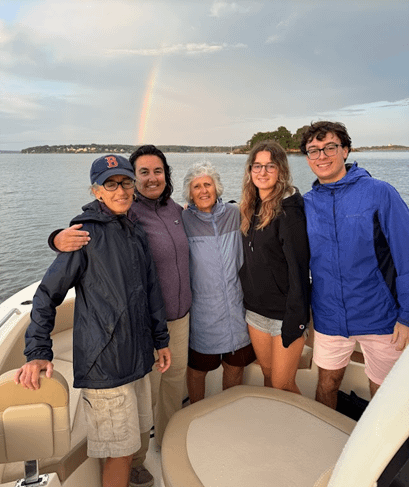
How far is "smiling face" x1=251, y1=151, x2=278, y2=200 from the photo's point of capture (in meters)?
2.06

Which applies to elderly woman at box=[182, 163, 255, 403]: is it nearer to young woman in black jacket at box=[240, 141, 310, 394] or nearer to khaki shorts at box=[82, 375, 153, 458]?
young woman in black jacket at box=[240, 141, 310, 394]

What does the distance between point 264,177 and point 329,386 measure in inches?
49.3

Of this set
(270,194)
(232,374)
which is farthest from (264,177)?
(232,374)

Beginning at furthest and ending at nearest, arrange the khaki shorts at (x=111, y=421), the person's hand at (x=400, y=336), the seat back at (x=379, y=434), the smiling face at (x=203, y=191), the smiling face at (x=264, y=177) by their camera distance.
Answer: the smiling face at (x=203, y=191) → the smiling face at (x=264, y=177) → the person's hand at (x=400, y=336) → the khaki shorts at (x=111, y=421) → the seat back at (x=379, y=434)

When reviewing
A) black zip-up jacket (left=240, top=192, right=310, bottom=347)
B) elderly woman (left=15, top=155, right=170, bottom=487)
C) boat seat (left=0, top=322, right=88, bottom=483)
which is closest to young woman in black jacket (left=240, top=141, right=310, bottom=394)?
black zip-up jacket (left=240, top=192, right=310, bottom=347)

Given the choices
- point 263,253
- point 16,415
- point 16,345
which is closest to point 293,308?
point 263,253

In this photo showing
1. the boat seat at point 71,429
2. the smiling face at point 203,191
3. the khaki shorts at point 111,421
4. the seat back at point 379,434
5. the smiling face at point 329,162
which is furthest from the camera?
the smiling face at point 203,191

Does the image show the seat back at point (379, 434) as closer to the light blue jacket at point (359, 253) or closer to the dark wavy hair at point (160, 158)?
the light blue jacket at point (359, 253)

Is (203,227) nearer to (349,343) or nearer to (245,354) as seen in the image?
(245,354)

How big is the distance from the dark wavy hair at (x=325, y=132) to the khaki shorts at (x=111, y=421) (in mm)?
1492

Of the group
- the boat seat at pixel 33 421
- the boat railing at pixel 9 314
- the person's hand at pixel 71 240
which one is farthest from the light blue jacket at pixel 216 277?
the boat railing at pixel 9 314

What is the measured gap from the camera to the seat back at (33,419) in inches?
52.1

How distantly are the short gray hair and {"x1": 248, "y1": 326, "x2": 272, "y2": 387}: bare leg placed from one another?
2.68 feet

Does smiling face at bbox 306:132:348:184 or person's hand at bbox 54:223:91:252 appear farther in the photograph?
smiling face at bbox 306:132:348:184
